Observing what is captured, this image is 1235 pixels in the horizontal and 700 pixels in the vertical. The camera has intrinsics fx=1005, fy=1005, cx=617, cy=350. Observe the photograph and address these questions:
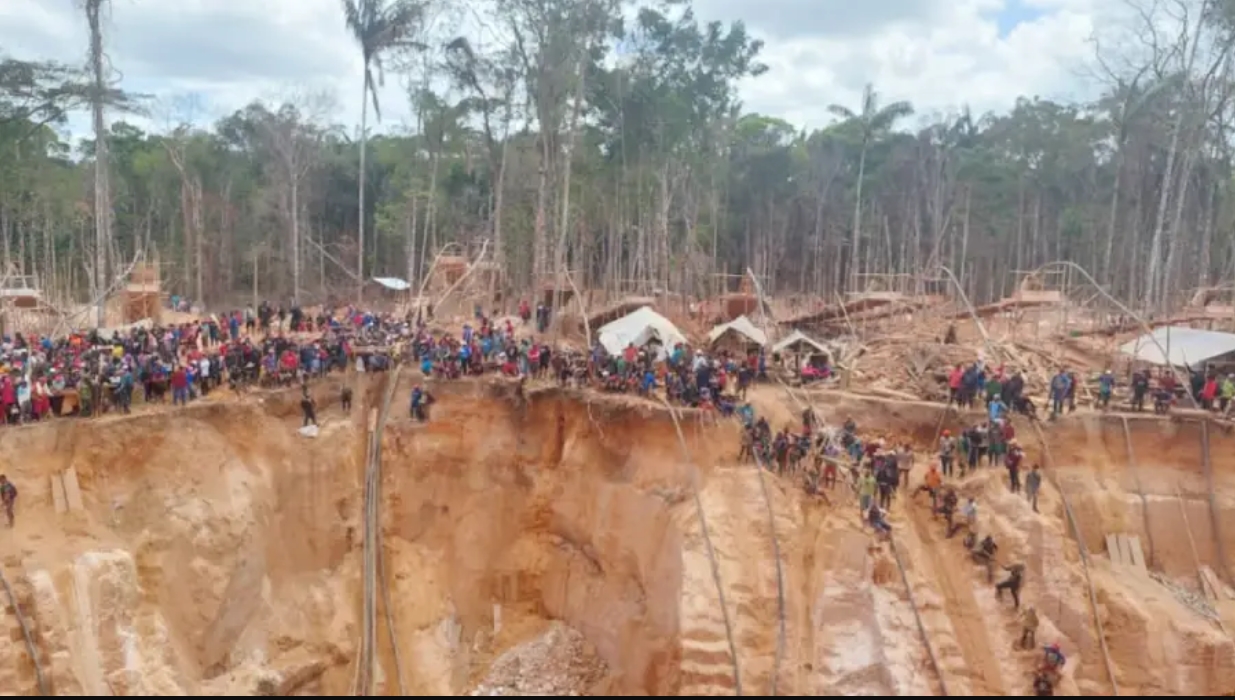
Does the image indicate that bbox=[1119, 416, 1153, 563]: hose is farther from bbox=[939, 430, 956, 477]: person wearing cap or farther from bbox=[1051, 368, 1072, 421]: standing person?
bbox=[939, 430, 956, 477]: person wearing cap

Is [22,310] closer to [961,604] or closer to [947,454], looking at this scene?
[947,454]

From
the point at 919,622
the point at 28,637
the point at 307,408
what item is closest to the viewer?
the point at 28,637

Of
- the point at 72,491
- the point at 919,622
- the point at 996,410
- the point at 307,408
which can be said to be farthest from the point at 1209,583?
the point at 72,491

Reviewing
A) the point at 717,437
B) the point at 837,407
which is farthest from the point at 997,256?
the point at 717,437

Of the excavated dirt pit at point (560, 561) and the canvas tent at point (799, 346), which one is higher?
the canvas tent at point (799, 346)

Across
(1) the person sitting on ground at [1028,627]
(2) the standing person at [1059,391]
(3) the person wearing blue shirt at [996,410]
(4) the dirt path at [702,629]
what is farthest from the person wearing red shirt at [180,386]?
(2) the standing person at [1059,391]

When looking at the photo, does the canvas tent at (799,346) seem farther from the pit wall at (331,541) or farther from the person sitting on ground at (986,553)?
the person sitting on ground at (986,553)
